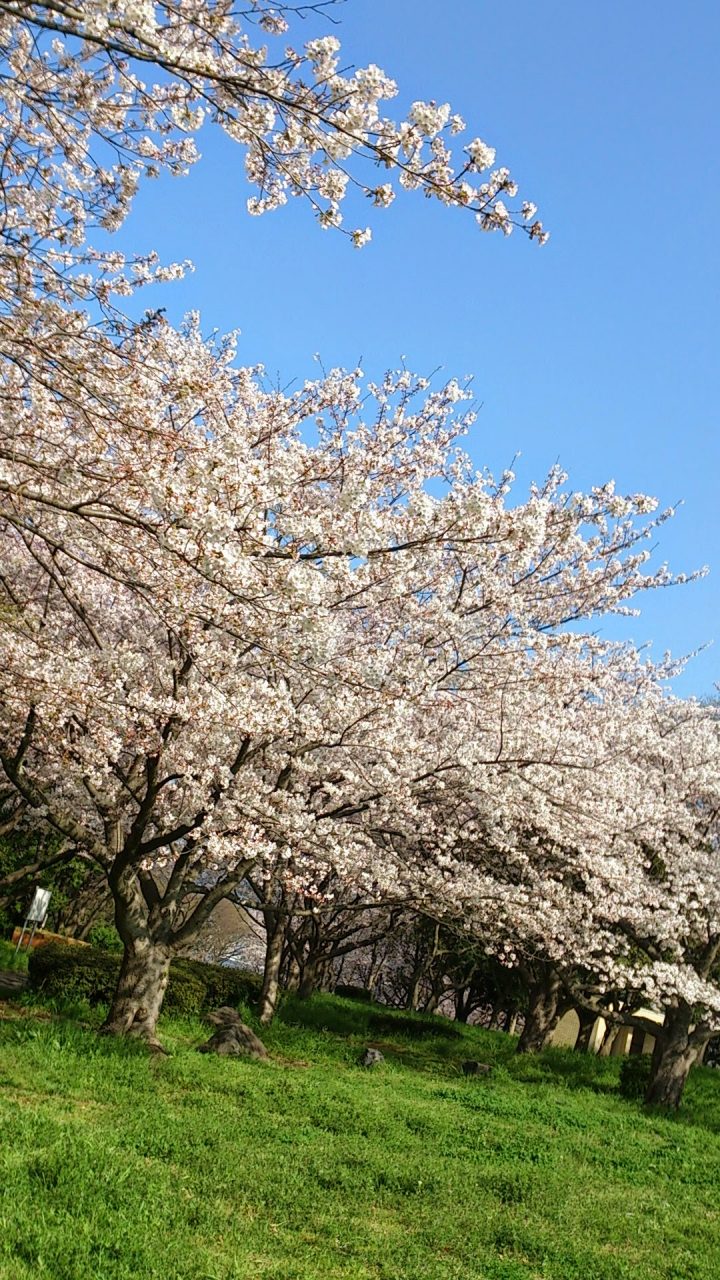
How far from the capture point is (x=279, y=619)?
5.38 meters

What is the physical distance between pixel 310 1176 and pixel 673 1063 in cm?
974

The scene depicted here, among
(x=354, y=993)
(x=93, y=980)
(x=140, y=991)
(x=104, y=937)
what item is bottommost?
(x=354, y=993)

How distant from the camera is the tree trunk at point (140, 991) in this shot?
407 inches

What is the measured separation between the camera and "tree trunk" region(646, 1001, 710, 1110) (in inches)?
570

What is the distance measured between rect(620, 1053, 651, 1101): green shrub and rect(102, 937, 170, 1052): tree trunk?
8.77m

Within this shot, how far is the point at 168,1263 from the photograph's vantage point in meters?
4.73

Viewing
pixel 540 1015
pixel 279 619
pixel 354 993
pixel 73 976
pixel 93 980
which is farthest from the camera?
pixel 354 993

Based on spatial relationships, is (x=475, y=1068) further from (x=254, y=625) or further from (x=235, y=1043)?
(x=254, y=625)

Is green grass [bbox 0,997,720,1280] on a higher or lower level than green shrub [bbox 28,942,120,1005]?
higher

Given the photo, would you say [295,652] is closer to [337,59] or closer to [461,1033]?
[337,59]

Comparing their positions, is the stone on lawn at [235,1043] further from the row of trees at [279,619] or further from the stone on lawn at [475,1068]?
the stone on lawn at [475,1068]

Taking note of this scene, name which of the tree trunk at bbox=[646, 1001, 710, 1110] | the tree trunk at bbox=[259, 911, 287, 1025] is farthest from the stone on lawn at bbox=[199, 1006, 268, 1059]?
the tree trunk at bbox=[646, 1001, 710, 1110]

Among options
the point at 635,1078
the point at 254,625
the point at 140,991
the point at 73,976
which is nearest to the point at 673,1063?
the point at 635,1078

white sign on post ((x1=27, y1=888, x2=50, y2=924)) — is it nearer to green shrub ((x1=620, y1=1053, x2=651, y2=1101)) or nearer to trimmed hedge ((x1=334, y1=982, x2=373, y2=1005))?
green shrub ((x1=620, y1=1053, x2=651, y2=1101))
